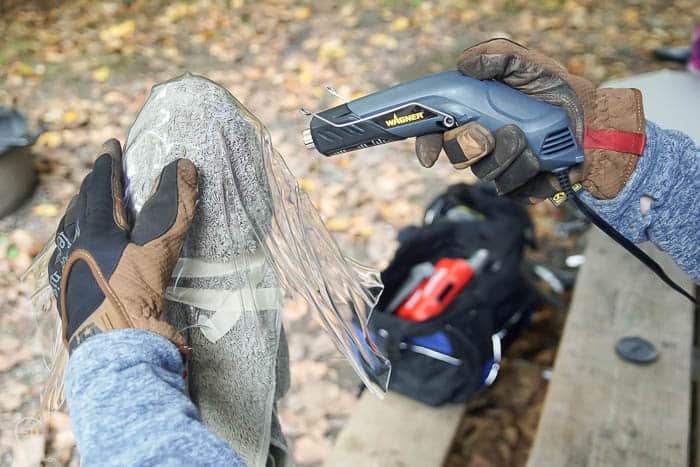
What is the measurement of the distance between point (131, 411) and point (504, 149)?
640 millimetres

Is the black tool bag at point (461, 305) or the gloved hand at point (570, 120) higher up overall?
the gloved hand at point (570, 120)

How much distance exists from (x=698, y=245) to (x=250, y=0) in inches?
157

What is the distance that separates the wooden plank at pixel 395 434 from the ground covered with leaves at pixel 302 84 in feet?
0.90

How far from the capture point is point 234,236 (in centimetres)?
106

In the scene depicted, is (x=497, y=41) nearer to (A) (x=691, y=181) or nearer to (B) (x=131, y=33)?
(A) (x=691, y=181)

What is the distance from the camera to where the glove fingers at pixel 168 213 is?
915mm

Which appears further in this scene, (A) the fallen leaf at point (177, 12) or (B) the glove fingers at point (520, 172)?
(A) the fallen leaf at point (177, 12)

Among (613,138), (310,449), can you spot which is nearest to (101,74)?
(310,449)

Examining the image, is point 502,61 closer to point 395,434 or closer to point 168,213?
point 168,213

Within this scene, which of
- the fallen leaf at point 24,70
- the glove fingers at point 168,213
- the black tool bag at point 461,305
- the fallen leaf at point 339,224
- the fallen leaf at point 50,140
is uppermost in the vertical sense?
the glove fingers at point 168,213

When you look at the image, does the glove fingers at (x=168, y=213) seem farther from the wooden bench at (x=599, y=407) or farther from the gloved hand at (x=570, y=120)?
the wooden bench at (x=599, y=407)

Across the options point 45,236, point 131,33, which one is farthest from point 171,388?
point 131,33

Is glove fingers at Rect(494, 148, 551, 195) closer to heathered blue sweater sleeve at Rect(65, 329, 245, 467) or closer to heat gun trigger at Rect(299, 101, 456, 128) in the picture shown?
heat gun trigger at Rect(299, 101, 456, 128)

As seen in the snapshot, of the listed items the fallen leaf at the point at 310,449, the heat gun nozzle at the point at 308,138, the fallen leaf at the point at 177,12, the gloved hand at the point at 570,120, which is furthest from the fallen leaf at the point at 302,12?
the gloved hand at the point at 570,120
